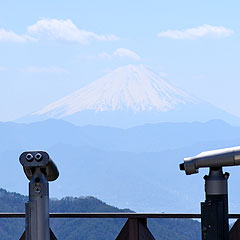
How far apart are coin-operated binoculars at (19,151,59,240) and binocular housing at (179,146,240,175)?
0.77m

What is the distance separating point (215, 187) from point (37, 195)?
90cm

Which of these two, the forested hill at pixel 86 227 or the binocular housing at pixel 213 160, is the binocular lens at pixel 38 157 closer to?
the forested hill at pixel 86 227

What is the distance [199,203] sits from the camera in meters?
2.88

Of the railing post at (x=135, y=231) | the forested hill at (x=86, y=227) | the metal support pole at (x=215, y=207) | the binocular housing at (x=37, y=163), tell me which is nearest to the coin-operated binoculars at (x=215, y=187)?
the metal support pole at (x=215, y=207)

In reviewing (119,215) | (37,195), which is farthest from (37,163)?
(119,215)

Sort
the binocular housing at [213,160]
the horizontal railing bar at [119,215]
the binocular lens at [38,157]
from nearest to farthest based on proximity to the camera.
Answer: the binocular housing at [213,160], the binocular lens at [38,157], the horizontal railing bar at [119,215]

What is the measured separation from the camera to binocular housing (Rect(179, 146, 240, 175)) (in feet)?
9.08

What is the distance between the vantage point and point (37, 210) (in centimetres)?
336

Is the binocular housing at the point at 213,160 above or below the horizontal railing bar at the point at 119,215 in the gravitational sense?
below

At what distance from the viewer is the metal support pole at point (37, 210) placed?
3.37m

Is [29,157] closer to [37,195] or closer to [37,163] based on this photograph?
[37,163]

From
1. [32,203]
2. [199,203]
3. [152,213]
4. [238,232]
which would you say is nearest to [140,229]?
[152,213]

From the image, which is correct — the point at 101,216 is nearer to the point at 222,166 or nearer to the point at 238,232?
the point at 238,232

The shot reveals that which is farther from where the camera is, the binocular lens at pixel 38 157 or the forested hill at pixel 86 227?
the forested hill at pixel 86 227
